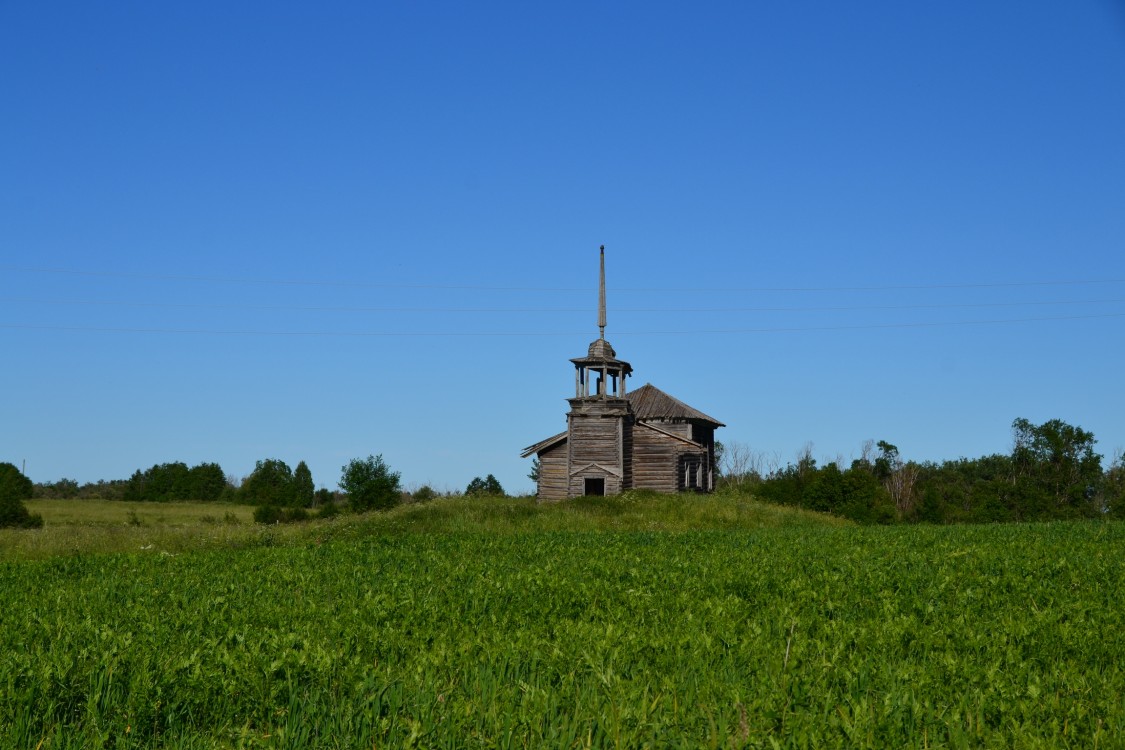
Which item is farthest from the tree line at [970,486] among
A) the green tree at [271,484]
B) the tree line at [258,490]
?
the green tree at [271,484]

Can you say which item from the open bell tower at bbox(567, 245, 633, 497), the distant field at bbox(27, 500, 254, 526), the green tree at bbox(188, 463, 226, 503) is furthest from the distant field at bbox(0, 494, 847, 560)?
the green tree at bbox(188, 463, 226, 503)

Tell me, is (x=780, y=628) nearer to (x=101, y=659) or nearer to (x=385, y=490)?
(x=101, y=659)

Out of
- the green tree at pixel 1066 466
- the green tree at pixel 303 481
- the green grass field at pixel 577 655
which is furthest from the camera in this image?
the green tree at pixel 303 481

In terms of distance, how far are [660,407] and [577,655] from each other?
50.4 m

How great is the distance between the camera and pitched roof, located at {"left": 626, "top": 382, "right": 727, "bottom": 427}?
2258 inches

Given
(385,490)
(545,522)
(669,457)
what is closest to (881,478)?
(669,457)

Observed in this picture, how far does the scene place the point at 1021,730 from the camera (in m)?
6.16

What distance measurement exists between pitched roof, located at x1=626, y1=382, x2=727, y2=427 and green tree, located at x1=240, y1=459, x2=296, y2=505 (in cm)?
4053

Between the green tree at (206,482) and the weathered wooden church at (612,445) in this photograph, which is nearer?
the weathered wooden church at (612,445)

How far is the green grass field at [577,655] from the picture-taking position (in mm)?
6223

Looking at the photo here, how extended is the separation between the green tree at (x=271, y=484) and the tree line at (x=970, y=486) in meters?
42.4

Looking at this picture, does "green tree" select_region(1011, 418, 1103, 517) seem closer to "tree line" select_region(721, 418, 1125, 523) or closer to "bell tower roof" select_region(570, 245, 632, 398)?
"tree line" select_region(721, 418, 1125, 523)

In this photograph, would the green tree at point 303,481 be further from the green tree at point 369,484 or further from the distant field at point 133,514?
the green tree at point 369,484

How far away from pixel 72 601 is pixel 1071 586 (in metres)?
14.7
